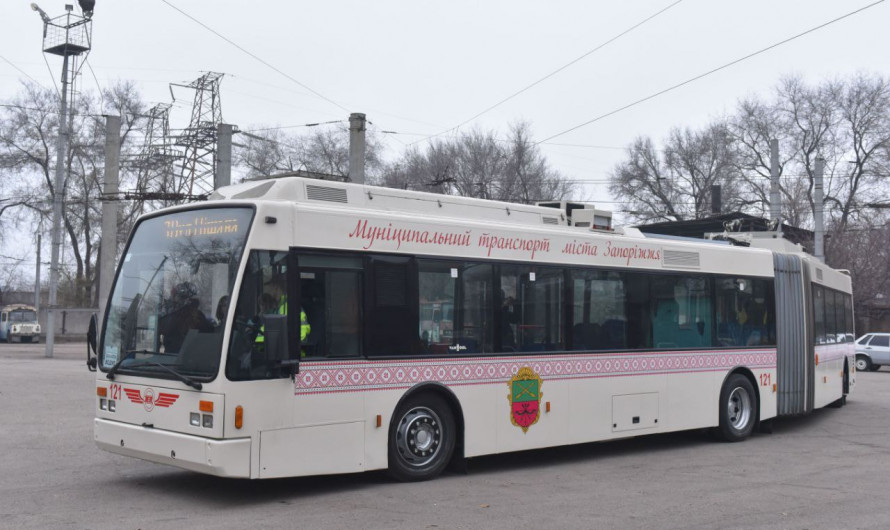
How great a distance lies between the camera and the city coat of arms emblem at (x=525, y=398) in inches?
425

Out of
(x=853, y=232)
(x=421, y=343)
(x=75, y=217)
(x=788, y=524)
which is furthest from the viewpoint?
(x=75, y=217)

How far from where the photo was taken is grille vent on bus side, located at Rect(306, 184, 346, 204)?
956 cm

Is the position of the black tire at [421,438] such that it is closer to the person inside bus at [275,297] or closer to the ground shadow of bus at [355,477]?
the ground shadow of bus at [355,477]

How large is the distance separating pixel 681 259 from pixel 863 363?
93.2 ft

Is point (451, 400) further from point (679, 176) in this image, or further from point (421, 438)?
point (679, 176)

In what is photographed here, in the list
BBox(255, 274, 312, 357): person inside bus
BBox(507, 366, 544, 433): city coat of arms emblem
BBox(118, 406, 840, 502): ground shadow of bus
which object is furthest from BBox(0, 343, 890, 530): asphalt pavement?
BBox(255, 274, 312, 357): person inside bus

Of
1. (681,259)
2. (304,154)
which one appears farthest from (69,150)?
(681,259)

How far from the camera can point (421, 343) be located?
9938mm

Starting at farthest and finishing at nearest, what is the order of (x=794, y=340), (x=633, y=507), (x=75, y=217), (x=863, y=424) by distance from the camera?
1. (x=75, y=217)
2. (x=863, y=424)
3. (x=794, y=340)
4. (x=633, y=507)

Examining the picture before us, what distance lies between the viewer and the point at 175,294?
8938mm

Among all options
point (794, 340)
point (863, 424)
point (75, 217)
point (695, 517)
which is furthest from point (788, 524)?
point (75, 217)

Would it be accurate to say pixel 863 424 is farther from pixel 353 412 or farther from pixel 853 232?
pixel 853 232

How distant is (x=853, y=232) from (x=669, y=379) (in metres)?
41.8

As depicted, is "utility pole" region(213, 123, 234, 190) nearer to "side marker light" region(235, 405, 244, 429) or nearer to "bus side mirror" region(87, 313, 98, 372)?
"bus side mirror" region(87, 313, 98, 372)
